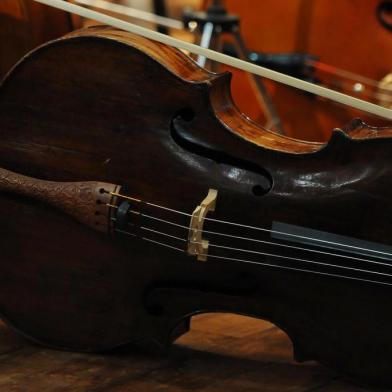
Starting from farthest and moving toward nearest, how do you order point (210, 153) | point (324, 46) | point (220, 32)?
point (324, 46) < point (220, 32) < point (210, 153)

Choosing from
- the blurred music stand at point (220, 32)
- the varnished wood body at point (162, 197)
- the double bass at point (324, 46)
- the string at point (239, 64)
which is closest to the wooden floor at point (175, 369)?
the varnished wood body at point (162, 197)

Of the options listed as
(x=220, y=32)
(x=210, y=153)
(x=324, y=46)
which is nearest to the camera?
(x=210, y=153)

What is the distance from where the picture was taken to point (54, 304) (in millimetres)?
1161

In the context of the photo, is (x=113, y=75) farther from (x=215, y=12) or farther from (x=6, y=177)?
(x=215, y=12)

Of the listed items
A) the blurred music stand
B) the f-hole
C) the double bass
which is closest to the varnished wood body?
the f-hole

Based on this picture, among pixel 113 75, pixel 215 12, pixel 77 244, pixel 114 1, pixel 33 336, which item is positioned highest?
pixel 114 1

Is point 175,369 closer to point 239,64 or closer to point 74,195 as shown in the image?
point 74,195

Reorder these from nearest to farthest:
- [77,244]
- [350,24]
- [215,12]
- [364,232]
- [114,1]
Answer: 1. [364,232]
2. [77,244]
3. [215,12]
4. [350,24]
5. [114,1]

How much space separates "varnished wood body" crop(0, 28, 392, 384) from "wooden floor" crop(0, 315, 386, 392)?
3cm

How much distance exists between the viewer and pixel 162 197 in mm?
1081

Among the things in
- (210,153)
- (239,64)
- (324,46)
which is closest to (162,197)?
(210,153)

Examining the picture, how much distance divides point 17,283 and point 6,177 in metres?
0.15

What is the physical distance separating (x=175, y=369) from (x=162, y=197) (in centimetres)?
23

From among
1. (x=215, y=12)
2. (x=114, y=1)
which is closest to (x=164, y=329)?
(x=215, y=12)
